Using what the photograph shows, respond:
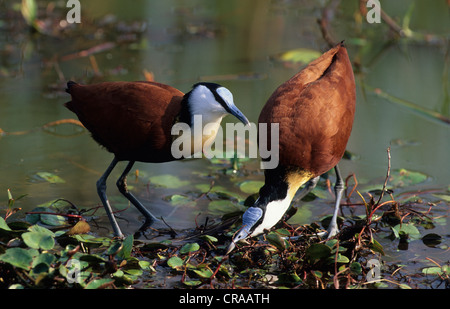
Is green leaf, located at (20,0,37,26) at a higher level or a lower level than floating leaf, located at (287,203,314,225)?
higher

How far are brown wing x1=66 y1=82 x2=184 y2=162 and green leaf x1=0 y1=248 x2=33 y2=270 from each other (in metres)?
1.04

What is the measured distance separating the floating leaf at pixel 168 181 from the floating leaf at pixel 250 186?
1.41ft

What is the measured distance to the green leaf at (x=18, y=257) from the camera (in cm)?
326

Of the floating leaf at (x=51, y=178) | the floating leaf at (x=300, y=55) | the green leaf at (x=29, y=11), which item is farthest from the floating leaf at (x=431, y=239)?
the green leaf at (x=29, y=11)

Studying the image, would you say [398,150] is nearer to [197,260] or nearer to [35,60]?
[197,260]

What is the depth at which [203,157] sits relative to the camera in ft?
18.0

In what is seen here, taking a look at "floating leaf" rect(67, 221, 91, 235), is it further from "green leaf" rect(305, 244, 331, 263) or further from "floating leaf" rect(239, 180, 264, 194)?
"green leaf" rect(305, 244, 331, 263)

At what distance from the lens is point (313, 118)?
4.00m

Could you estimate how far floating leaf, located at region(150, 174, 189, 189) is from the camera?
4883mm

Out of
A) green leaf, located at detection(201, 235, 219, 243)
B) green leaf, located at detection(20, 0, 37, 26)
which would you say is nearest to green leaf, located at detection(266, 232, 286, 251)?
green leaf, located at detection(201, 235, 219, 243)

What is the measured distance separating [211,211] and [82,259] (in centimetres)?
121

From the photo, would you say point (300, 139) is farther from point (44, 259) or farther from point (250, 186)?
point (44, 259)
